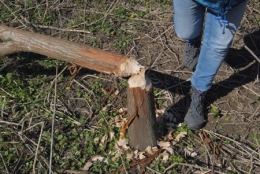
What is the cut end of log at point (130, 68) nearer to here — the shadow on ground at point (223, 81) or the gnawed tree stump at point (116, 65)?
the gnawed tree stump at point (116, 65)

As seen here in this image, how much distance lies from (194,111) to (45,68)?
1.30m

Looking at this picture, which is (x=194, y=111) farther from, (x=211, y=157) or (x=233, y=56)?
(x=233, y=56)

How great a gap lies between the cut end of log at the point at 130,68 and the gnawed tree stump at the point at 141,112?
24mm

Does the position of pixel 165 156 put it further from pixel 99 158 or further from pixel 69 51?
pixel 69 51

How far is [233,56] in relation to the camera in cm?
340

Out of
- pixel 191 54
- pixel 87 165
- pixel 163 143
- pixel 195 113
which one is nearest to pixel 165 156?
pixel 163 143

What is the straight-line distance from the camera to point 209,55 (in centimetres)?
242

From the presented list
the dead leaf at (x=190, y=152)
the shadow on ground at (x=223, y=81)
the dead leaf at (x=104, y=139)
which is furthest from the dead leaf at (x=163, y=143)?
the dead leaf at (x=104, y=139)

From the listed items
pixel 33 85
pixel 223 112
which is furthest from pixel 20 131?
pixel 223 112

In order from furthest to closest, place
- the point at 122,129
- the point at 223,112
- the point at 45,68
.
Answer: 1. the point at 45,68
2. the point at 223,112
3. the point at 122,129

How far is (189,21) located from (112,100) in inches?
35.1

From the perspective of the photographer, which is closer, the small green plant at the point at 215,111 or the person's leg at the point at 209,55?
the person's leg at the point at 209,55

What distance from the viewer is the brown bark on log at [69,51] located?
2.25 metres

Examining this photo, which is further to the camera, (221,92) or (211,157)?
(221,92)
